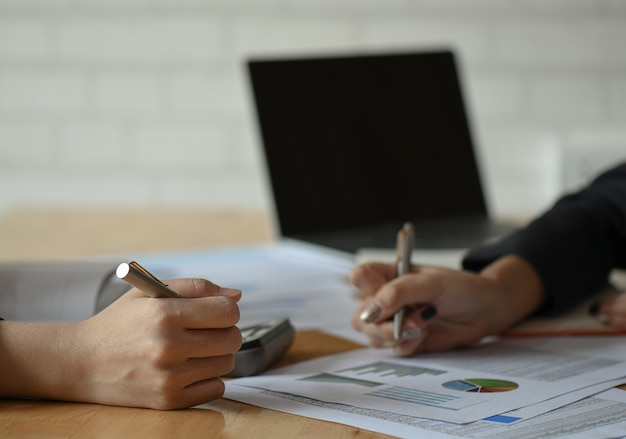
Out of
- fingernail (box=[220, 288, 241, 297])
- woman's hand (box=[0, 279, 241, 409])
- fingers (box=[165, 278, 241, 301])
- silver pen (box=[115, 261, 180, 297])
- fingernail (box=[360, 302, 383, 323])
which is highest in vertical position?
silver pen (box=[115, 261, 180, 297])

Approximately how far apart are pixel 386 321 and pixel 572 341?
Answer: 19 cm

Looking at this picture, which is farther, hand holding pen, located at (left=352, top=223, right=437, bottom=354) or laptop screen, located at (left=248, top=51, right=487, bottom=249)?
laptop screen, located at (left=248, top=51, right=487, bottom=249)

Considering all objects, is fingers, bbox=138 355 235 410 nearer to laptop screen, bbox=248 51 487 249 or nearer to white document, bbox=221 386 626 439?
white document, bbox=221 386 626 439

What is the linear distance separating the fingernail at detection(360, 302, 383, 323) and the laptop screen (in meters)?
0.65

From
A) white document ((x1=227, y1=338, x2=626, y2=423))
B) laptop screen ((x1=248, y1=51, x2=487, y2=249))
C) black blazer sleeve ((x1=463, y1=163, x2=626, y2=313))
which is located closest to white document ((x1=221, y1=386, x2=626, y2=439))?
white document ((x1=227, y1=338, x2=626, y2=423))

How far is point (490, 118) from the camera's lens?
2504 mm

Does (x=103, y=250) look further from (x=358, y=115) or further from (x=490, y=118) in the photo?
(x=490, y=118)

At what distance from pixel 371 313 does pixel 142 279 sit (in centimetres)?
25

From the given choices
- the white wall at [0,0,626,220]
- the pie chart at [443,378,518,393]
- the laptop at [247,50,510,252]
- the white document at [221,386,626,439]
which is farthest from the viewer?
the white wall at [0,0,626,220]

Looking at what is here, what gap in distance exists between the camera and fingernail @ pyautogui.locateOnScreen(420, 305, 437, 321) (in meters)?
0.82

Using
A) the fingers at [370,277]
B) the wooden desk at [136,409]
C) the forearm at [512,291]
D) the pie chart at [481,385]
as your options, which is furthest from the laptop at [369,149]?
the pie chart at [481,385]

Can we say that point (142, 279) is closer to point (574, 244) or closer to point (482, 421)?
point (482, 421)

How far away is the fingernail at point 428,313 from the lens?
0.82 metres

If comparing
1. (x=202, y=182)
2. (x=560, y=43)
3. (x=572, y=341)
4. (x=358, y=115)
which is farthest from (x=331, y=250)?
(x=560, y=43)
